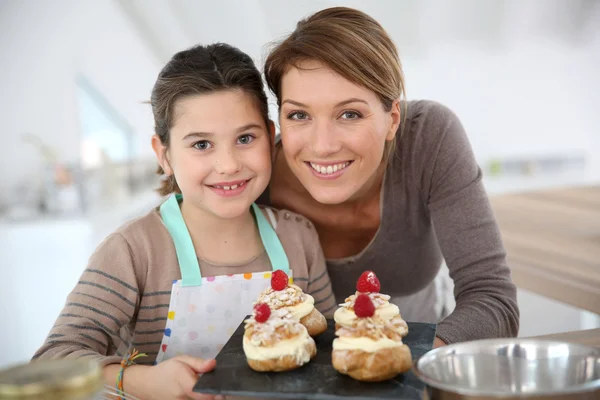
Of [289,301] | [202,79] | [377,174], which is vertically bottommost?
[289,301]

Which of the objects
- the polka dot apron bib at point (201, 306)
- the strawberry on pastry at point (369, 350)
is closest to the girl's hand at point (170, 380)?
the strawberry on pastry at point (369, 350)

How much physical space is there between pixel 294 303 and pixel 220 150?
415mm

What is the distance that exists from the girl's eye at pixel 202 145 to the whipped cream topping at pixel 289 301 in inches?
15.5

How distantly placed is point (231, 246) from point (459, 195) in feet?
1.99

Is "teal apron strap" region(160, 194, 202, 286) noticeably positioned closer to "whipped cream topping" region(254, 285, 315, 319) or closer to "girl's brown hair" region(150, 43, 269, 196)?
"girl's brown hair" region(150, 43, 269, 196)

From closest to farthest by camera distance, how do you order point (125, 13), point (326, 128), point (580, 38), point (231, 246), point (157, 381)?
point (157, 381) → point (326, 128) → point (231, 246) → point (125, 13) → point (580, 38)

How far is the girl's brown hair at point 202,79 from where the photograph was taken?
1632mm

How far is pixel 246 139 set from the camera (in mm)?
1650

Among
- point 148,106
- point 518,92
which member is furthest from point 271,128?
point 518,92

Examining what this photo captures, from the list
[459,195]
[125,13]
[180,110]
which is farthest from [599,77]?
[180,110]

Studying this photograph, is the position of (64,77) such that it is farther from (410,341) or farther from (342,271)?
(410,341)


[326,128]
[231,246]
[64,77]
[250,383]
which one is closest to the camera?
[250,383]

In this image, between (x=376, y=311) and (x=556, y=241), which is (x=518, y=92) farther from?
(x=376, y=311)

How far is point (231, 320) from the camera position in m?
1.63
